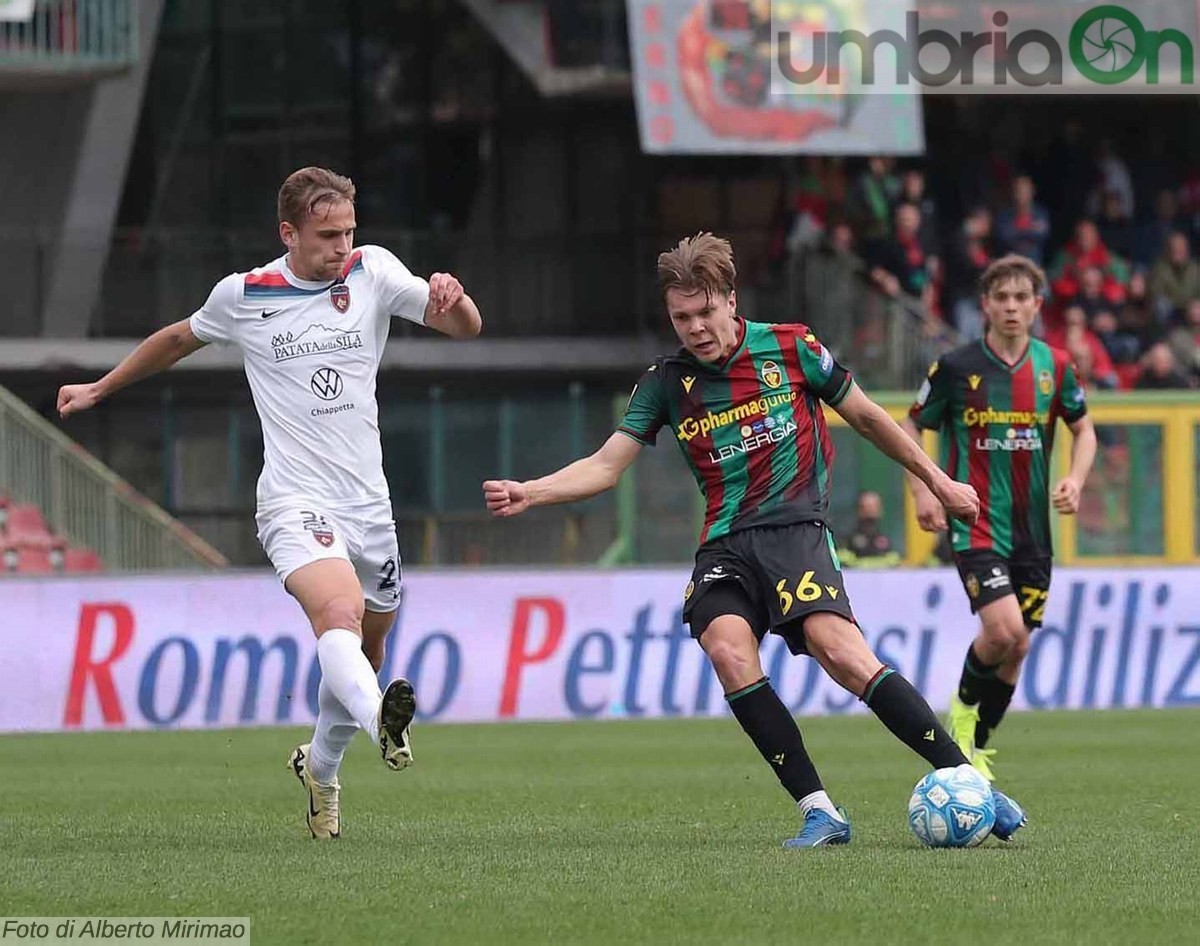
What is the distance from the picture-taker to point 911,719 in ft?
26.0

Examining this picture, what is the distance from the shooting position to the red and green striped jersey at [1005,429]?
11.3 metres

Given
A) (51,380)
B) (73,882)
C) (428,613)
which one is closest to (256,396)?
(73,882)

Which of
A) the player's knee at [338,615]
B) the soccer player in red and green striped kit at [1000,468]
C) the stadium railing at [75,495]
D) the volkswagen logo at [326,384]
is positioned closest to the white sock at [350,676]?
the player's knee at [338,615]

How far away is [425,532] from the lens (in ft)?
82.1

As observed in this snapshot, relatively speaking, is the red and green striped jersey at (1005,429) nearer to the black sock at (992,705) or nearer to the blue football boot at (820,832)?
the black sock at (992,705)

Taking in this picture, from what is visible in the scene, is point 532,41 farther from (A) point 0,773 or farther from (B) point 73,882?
(B) point 73,882

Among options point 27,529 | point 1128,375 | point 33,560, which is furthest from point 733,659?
point 1128,375

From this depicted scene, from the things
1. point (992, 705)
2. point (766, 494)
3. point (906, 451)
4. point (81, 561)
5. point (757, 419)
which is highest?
point (757, 419)

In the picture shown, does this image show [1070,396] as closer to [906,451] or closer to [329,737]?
[906,451]

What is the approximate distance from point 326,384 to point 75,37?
1746 cm

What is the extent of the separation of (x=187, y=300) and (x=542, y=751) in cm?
1432

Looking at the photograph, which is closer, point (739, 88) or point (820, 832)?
point (820, 832)

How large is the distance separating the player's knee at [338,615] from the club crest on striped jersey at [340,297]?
107cm

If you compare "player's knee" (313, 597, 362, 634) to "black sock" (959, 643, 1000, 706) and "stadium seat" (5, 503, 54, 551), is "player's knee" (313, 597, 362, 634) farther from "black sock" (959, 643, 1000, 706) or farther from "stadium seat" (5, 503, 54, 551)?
"stadium seat" (5, 503, 54, 551)
